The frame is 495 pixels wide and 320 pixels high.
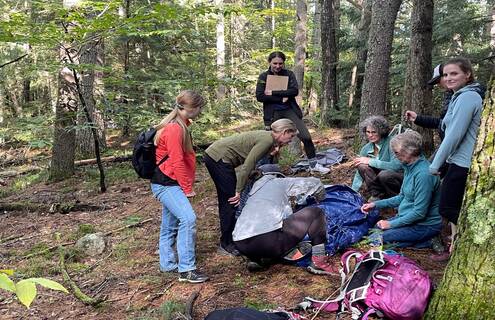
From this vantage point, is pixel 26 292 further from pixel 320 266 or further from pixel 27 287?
pixel 320 266

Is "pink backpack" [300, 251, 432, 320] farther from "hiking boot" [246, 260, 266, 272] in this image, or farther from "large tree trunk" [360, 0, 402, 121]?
"large tree trunk" [360, 0, 402, 121]

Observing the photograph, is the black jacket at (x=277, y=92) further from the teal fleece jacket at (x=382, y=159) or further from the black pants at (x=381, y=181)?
the black pants at (x=381, y=181)

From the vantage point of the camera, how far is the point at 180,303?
3.77m

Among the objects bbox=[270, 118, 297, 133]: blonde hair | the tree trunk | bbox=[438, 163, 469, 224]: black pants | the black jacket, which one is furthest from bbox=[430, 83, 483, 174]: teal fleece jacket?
the tree trunk

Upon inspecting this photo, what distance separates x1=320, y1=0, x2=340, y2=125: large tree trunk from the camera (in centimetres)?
1216

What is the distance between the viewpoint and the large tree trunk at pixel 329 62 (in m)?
12.2

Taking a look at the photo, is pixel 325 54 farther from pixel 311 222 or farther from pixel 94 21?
pixel 311 222

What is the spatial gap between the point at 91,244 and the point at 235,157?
231cm

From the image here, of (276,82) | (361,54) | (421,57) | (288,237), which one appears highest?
(361,54)

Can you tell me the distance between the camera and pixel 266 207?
4.09 meters

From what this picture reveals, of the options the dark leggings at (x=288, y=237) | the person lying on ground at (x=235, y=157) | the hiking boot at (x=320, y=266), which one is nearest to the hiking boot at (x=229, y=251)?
the person lying on ground at (x=235, y=157)

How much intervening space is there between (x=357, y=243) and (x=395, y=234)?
1.33ft

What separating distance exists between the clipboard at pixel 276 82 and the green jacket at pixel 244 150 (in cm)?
213

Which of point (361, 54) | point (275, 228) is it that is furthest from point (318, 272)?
point (361, 54)
